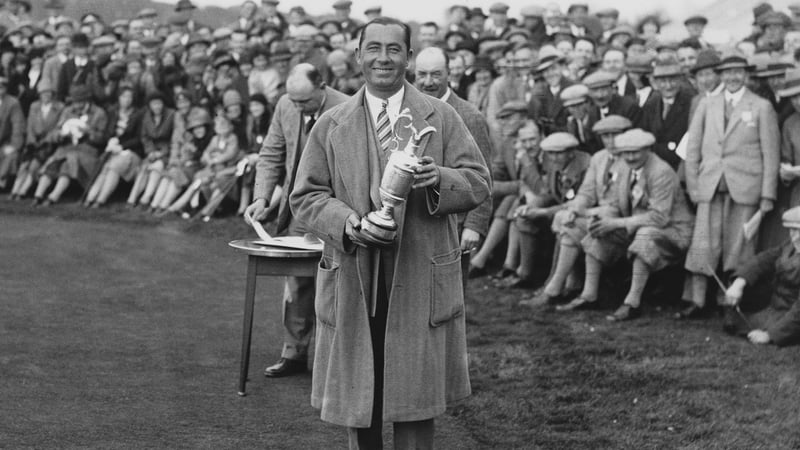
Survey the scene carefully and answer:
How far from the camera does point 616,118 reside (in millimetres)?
9883

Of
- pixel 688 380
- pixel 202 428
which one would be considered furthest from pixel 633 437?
pixel 202 428

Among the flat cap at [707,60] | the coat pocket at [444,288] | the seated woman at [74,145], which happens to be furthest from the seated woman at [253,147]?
the coat pocket at [444,288]

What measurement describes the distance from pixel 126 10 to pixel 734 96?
1773cm

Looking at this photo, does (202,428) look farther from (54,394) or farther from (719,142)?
(719,142)

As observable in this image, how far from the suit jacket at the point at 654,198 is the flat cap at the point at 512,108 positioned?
6.41ft

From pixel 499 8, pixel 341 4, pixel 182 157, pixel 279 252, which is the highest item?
pixel 499 8

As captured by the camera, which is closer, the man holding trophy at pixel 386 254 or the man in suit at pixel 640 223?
the man holding trophy at pixel 386 254

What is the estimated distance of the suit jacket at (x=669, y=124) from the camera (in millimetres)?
10133

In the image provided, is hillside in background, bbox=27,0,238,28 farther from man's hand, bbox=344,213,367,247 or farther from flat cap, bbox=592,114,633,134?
Result: man's hand, bbox=344,213,367,247

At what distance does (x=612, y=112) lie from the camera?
10875 millimetres

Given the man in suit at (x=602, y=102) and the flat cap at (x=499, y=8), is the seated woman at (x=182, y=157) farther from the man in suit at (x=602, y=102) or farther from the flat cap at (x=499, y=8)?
the man in suit at (x=602, y=102)

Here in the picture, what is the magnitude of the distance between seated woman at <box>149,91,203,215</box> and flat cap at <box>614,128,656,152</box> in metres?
7.47

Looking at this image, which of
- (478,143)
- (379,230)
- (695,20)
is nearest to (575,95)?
(695,20)

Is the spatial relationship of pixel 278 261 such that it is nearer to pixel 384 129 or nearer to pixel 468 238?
pixel 468 238
